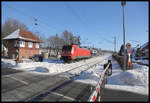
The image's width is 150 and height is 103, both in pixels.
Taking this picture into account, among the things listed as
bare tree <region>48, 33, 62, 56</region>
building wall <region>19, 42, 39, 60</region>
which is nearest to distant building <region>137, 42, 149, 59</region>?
bare tree <region>48, 33, 62, 56</region>

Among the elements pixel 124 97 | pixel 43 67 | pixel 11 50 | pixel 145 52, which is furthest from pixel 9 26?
pixel 145 52

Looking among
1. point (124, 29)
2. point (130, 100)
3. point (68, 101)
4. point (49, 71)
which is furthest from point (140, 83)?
point (49, 71)

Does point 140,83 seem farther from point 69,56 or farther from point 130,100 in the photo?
point 69,56

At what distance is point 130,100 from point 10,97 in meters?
5.27

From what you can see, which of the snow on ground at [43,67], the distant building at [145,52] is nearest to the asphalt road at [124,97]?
the snow on ground at [43,67]

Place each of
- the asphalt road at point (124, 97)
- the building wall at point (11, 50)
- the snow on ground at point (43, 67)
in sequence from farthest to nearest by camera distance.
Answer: the building wall at point (11, 50) < the snow on ground at point (43, 67) < the asphalt road at point (124, 97)

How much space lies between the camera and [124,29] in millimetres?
10188

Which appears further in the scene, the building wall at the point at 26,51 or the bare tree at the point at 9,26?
the bare tree at the point at 9,26

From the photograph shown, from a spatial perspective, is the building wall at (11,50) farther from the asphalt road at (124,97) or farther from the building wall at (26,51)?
the asphalt road at (124,97)

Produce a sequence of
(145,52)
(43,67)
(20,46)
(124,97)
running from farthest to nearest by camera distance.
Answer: (145,52), (20,46), (43,67), (124,97)

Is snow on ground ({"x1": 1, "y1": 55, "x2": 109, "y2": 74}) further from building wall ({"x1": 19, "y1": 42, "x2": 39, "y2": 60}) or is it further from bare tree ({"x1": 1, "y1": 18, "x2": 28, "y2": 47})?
bare tree ({"x1": 1, "y1": 18, "x2": 28, "y2": 47})

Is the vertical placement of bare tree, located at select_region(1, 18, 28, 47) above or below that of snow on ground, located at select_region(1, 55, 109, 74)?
above

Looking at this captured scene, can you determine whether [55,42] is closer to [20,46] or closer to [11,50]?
[11,50]

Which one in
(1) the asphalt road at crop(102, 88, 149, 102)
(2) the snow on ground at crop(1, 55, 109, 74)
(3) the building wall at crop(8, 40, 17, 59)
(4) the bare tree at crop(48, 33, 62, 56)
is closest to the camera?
(1) the asphalt road at crop(102, 88, 149, 102)
